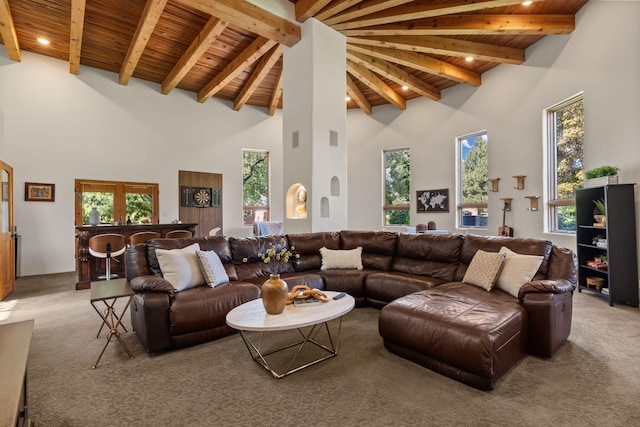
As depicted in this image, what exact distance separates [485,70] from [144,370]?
7871mm

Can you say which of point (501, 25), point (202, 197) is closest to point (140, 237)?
point (202, 197)

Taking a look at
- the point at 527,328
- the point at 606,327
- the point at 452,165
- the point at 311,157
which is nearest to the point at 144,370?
the point at 527,328

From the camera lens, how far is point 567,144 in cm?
524

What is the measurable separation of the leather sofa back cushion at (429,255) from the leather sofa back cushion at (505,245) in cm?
9

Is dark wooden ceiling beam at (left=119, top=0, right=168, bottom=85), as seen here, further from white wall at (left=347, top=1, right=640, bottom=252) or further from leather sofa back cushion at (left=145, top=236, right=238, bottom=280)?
white wall at (left=347, top=1, right=640, bottom=252)

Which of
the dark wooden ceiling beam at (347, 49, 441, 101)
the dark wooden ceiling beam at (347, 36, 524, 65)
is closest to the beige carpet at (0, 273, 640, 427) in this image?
the dark wooden ceiling beam at (347, 36, 524, 65)

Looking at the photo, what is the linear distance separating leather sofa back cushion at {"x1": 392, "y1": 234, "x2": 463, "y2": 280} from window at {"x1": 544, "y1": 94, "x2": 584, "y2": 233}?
2.95 metres

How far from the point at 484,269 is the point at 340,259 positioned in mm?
1725

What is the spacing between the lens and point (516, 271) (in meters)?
2.91

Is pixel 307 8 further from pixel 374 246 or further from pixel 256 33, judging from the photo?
pixel 374 246

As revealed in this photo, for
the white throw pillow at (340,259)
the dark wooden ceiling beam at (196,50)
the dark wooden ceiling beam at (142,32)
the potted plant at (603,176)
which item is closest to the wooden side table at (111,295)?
the white throw pillow at (340,259)

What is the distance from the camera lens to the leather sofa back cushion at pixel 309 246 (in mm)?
4145

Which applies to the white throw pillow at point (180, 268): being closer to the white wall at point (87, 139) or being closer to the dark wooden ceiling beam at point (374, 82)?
the white wall at point (87, 139)

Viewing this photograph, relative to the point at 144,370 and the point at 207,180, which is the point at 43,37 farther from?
the point at 144,370
